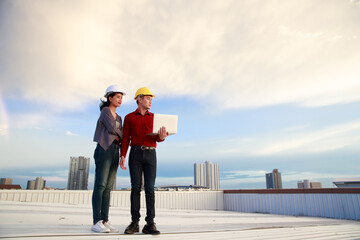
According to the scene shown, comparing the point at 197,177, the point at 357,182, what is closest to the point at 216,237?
the point at 357,182

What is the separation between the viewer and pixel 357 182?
9156 mm

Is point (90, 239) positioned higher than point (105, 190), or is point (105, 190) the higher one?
point (105, 190)

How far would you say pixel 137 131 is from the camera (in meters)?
2.79

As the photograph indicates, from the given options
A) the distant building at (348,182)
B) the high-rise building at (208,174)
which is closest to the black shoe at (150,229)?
the distant building at (348,182)

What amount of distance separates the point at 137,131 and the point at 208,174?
81699 mm

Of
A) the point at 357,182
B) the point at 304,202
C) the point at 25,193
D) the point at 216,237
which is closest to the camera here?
the point at 216,237

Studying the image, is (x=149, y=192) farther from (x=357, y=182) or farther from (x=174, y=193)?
(x=357, y=182)

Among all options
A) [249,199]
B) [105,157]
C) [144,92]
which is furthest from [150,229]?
[249,199]

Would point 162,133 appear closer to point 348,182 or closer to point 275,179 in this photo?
point 348,182

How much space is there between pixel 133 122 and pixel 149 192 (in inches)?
34.5

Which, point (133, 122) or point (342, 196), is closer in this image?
point (133, 122)

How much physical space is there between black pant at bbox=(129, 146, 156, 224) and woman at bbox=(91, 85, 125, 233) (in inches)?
11.2

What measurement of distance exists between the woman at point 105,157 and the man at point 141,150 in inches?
5.0

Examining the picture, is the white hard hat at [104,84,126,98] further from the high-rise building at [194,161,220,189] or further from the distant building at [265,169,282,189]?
the high-rise building at [194,161,220,189]
